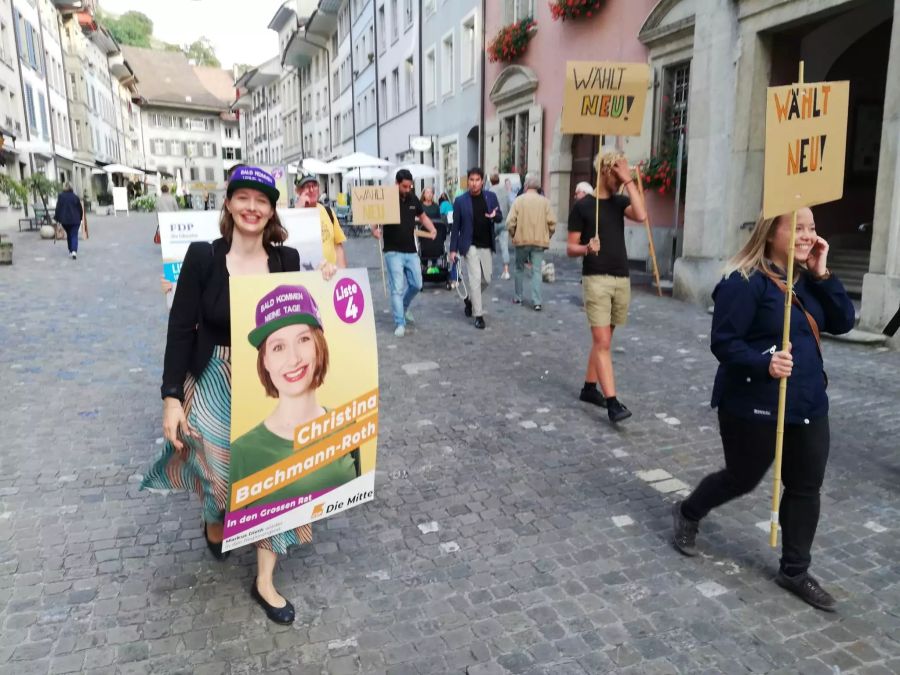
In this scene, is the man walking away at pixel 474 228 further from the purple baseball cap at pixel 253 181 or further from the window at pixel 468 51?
the window at pixel 468 51

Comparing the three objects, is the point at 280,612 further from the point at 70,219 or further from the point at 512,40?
the point at 512,40

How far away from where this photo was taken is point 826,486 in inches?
171

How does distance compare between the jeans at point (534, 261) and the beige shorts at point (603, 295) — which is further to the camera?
the jeans at point (534, 261)

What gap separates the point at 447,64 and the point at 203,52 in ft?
294

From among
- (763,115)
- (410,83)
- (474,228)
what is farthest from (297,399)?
(410,83)

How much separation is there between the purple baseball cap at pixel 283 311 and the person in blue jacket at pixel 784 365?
1639mm

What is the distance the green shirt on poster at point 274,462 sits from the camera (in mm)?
2746

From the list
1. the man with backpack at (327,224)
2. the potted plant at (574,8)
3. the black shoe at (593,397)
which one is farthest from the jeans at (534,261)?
the potted plant at (574,8)

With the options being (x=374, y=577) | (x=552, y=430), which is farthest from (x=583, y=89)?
(x=374, y=577)

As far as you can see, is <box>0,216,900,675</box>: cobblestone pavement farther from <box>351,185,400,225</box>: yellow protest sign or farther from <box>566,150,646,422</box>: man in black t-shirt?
<box>351,185,400,225</box>: yellow protest sign

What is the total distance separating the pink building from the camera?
13.6 metres

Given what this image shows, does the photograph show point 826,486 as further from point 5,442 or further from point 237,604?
point 5,442

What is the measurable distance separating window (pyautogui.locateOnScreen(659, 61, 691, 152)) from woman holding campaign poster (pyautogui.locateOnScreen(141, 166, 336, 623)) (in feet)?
36.0

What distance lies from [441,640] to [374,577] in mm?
579
